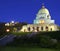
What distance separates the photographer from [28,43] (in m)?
50.9

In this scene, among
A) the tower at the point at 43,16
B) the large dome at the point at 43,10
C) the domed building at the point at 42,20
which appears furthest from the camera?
the large dome at the point at 43,10

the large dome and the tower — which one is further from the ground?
the large dome

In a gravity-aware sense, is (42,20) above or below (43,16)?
below

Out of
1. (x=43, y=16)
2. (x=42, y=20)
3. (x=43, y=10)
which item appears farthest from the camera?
(x=43, y=10)

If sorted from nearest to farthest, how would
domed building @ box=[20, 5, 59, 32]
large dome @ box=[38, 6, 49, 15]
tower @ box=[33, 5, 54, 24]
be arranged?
domed building @ box=[20, 5, 59, 32]
tower @ box=[33, 5, 54, 24]
large dome @ box=[38, 6, 49, 15]

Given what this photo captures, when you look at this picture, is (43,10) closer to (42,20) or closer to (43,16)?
(43,16)

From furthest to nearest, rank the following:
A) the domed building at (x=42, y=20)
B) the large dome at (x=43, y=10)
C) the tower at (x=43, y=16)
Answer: the large dome at (x=43, y=10) → the tower at (x=43, y=16) → the domed building at (x=42, y=20)

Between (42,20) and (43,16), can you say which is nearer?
(42,20)

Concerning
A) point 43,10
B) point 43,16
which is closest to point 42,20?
point 43,16

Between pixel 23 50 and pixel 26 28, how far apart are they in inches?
2127

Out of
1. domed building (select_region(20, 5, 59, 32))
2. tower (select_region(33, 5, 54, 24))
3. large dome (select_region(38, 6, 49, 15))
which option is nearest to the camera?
domed building (select_region(20, 5, 59, 32))

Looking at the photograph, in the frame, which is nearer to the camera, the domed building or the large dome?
the domed building

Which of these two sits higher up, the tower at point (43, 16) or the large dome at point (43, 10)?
the large dome at point (43, 10)

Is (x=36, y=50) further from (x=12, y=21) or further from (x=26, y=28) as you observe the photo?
(x=12, y=21)
